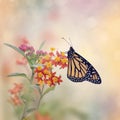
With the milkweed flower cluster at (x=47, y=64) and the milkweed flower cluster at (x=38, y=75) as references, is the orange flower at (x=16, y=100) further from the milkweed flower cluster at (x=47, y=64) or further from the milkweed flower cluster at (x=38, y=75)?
the milkweed flower cluster at (x=47, y=64)

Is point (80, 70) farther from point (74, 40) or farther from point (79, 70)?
point (74, 40)

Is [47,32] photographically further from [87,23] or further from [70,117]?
[70,117]

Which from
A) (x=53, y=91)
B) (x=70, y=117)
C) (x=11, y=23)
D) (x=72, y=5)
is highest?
(x=72, y=5)

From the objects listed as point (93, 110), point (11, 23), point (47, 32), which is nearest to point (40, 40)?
point (47, 32)

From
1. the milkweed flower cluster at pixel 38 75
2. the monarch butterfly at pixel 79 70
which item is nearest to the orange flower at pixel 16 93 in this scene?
the milkweed flower cluster at pixel 38 75

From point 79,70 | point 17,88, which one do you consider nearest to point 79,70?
point 79,70

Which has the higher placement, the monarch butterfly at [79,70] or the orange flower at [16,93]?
the monarch butterfly at [79,70]

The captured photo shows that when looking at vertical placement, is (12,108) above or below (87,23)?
below

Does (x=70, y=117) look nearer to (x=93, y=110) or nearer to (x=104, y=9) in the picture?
(x=93, y=110)
